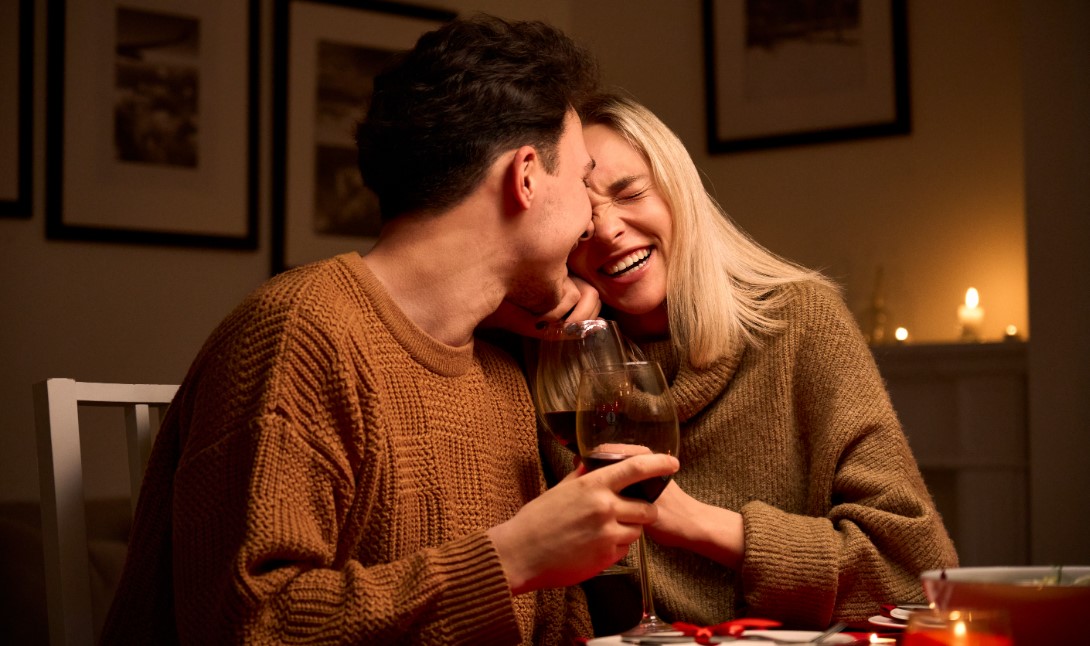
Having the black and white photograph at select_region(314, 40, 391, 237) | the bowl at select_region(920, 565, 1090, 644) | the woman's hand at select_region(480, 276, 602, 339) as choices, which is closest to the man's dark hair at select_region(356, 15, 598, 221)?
the woman's hand at select_region(480, 276, 602, 339)

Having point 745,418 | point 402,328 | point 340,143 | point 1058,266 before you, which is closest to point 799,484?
point 745,418

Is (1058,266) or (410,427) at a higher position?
(1058,266)

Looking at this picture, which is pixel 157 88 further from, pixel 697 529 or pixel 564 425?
pixel 697 529

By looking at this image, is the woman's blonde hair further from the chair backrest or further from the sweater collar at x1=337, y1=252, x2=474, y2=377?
the chair backrest

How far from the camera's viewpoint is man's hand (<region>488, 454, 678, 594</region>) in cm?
114

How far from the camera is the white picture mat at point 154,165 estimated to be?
10.9 feet

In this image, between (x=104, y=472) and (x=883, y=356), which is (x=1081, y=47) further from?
(x=104, y=472)

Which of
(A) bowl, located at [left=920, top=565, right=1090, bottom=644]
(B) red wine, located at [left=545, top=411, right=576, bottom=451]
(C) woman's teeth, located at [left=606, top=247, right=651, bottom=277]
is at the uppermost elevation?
(C) woman's teeth, located at [left=606, top=247, right=651, bottom=277]

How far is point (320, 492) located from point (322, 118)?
276 cm

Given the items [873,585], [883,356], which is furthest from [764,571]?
[883,356]

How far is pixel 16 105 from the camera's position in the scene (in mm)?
3234

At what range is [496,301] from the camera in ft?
4.90

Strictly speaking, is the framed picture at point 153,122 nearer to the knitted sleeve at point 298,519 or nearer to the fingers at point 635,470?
the knitted sleeve at point 298,519

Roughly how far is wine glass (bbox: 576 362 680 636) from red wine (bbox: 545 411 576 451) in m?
0.17
